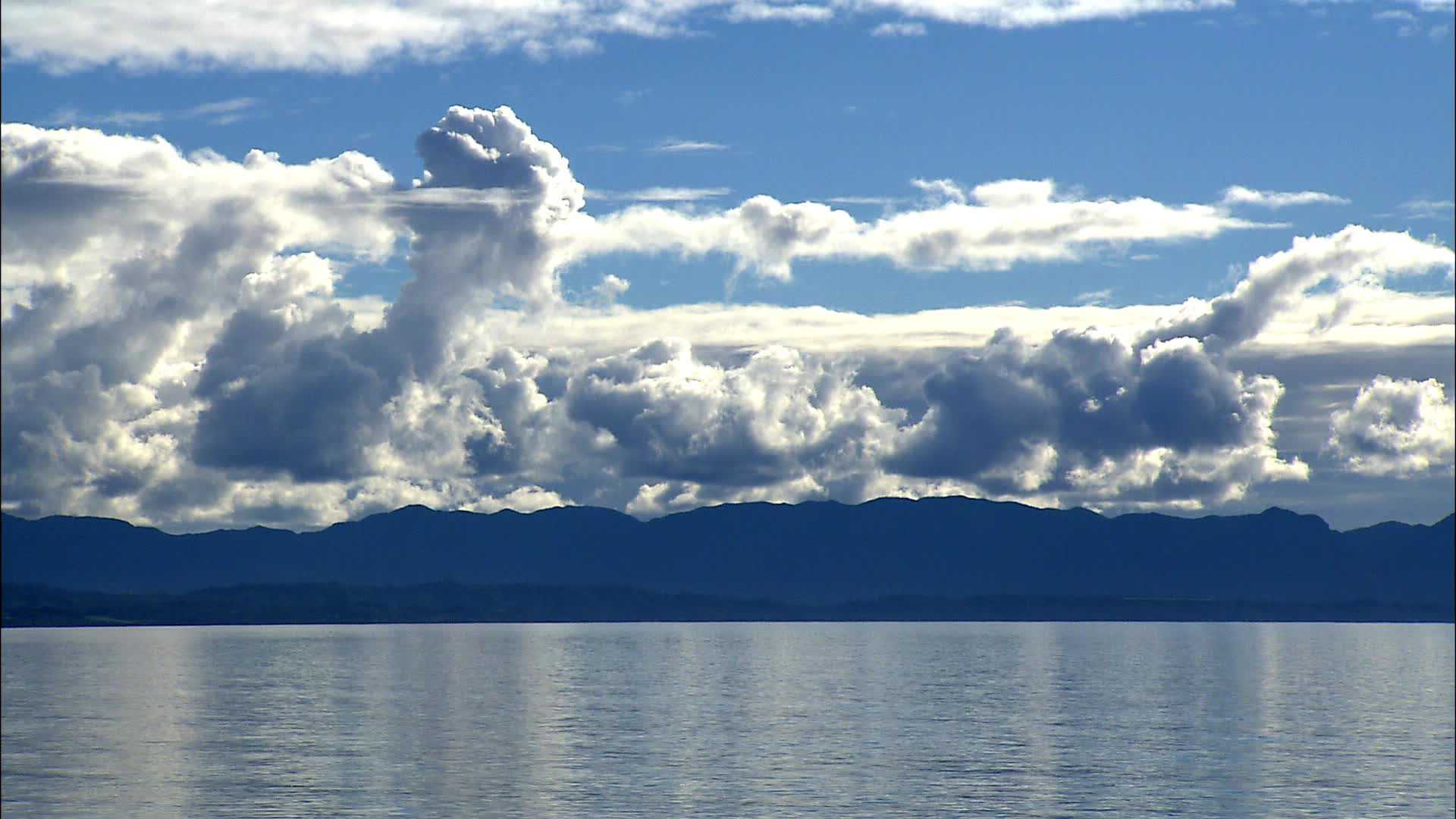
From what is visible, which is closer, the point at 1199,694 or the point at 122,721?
the point at 122,721

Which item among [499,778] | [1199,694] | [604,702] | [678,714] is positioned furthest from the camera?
[1199,694]

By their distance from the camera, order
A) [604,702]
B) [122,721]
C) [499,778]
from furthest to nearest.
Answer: [604,702] < [122,721] < [499,778]

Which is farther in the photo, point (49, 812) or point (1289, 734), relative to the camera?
point (1289, 734)

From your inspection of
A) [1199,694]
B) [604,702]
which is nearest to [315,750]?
[604,702]

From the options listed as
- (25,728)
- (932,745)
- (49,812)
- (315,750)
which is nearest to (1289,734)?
(932,745)

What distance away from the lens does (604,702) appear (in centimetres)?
17388

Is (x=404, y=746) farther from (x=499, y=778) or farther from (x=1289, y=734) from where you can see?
(x=1289, y=734)

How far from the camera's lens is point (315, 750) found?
4621 inches

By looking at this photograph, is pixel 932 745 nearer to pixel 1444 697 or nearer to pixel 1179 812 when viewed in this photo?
pixel 1179 812

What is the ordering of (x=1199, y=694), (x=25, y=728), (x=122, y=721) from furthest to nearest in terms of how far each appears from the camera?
1. (x=1199, y=694)
2. (x=122, y=721)
3. (x=25, y=728)

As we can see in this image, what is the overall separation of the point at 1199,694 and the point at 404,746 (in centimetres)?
11411

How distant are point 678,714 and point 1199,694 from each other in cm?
7670

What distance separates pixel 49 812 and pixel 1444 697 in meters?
171

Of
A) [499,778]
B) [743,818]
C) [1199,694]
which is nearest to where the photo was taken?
[743,818]
